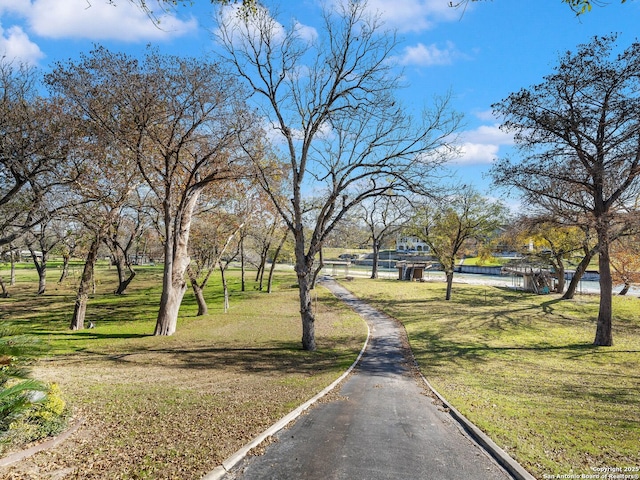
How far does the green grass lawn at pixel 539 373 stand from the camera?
6.36 metres

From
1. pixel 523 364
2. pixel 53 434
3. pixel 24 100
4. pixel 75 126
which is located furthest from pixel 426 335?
pixel 24 100

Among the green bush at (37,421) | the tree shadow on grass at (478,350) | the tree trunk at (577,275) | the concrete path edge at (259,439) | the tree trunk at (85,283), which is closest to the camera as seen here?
the concrete path edge at (259,439)

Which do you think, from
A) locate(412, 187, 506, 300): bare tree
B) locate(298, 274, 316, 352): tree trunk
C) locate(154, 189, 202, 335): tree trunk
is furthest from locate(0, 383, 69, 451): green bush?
locate(412, 187, 506, 300): bare tree

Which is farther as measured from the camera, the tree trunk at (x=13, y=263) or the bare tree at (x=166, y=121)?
the tree trunk at (x=13, y=263)

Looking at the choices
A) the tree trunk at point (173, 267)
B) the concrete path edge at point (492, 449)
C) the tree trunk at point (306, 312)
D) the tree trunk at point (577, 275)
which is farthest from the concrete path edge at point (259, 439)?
the tree trunk at point (577, 275)

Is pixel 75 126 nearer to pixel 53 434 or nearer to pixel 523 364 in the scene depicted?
pixel 53 434

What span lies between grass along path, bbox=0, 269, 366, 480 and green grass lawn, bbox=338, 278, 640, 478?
3.82 m

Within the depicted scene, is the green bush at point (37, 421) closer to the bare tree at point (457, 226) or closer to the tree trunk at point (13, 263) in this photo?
the tree trunk at point (13, 263)

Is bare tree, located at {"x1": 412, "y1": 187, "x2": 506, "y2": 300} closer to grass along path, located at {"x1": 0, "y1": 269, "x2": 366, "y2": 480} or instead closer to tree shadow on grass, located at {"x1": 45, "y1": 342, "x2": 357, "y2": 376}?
grass along path, located at {"x1": 0, "y1": 269, "x2": 366, "y2": 480}

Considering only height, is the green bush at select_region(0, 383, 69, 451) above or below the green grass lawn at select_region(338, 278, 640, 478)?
above

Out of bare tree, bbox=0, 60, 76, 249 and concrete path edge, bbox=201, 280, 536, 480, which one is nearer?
concrete path edge, bbox=201, 280, 536, 480

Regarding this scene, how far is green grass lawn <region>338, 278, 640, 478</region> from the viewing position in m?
6.36

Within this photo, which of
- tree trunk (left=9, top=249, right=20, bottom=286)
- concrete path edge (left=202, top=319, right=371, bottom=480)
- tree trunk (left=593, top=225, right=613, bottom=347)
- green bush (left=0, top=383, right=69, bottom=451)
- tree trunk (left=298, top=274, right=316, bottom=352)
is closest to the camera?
concrete path edge (left=202, top=319, right=371, bottom=480)

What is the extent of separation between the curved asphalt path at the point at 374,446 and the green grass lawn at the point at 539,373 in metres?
0.74
